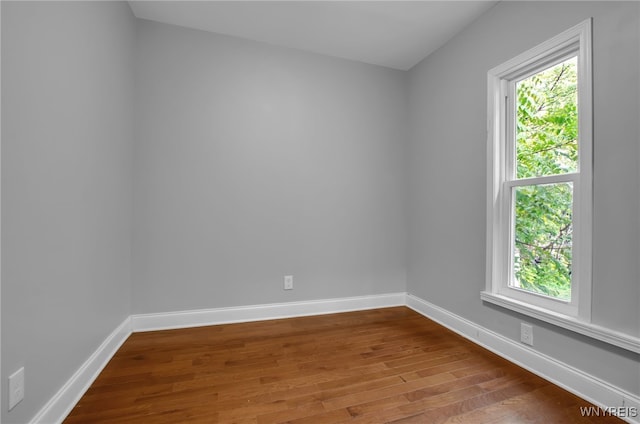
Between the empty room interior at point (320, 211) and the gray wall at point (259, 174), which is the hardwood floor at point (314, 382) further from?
the gray wall at point (259, 174)

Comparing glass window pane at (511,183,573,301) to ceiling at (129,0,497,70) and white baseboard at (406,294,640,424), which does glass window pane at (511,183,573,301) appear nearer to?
white baseboard at (406,294,640,424)

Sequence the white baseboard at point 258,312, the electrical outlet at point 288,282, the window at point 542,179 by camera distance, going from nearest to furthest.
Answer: the window at point 542,179
the white baseboard at point 258,312
the electrical outlet at point 288,282

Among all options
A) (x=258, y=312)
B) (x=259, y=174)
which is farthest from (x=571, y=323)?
(x=259, y=174)

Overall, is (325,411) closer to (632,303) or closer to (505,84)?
(632,303)

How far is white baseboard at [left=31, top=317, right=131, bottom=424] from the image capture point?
49.4 inches

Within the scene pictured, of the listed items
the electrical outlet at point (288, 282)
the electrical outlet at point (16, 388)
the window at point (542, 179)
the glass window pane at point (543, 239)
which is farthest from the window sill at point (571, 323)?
the electrical outlet at point (16, 388)

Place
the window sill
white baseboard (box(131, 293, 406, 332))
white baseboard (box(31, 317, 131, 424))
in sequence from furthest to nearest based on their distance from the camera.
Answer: white baseboard (box(131, 293, 406, 332))
the window sill
white baseboard (box(31, 317, 131, 424))

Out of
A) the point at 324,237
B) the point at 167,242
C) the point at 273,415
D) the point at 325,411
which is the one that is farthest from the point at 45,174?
the point at 324,237

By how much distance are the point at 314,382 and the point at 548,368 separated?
1.45 meters

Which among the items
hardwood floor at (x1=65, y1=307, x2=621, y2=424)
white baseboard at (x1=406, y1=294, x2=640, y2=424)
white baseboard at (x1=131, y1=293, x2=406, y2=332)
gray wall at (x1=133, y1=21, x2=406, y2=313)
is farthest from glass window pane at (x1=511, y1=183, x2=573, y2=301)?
white baseboard at (x1=131, y1=293, x2=406, y2=332)

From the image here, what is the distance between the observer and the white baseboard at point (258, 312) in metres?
2.38

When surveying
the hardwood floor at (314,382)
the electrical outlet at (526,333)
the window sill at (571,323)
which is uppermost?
the window sill at (571,323)

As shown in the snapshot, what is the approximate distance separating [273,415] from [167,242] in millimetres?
1674

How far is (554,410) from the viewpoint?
143cm
